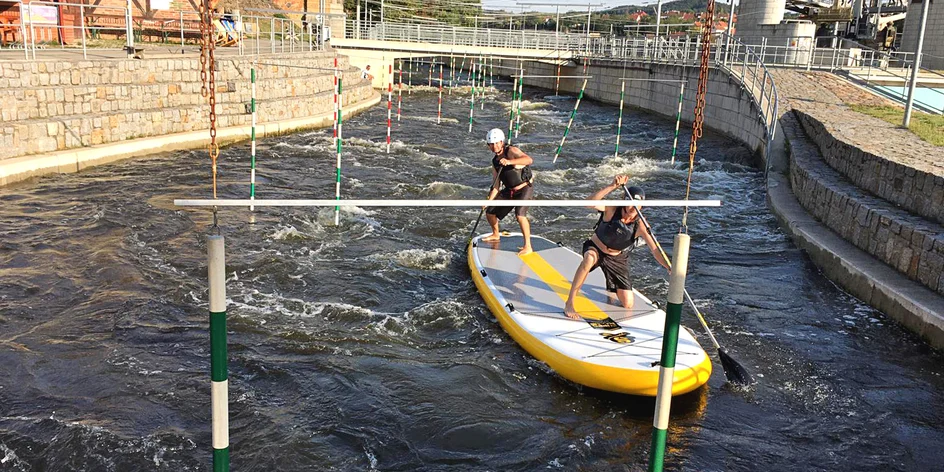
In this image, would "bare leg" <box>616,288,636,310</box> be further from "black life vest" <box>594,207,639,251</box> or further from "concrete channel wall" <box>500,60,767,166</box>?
"concrete channel wall" <box>500,60,767,166</box>

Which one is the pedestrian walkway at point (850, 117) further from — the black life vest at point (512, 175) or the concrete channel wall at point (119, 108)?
the concrete channel wall at point (119, 108)

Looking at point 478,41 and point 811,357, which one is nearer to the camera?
point 811,357

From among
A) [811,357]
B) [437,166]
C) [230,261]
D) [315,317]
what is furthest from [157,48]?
[811,357]

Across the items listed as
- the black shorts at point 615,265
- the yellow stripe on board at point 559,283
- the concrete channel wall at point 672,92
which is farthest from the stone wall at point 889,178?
the concrete channel wall at point 672,92

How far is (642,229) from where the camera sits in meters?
7.57

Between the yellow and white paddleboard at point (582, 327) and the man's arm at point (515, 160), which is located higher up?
the man's arm at point (515, 160)

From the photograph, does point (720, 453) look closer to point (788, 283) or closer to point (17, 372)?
point (788, 283)

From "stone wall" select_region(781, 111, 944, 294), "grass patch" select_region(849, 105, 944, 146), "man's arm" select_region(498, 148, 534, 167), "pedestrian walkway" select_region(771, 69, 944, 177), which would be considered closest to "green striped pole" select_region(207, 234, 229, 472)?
"man's arm" select_region(498, 148, 534, 167)

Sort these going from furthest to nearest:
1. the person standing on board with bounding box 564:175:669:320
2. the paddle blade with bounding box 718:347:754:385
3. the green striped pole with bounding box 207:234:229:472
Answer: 1. the person standing on board with bounding box 564:175:669:320
2. the paddle blade with bounding box 718:347:754:385
3. the green striped pole with bounding box 207:234:229:472

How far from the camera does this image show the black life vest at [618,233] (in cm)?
774

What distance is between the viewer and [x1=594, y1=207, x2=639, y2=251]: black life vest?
7.74 m

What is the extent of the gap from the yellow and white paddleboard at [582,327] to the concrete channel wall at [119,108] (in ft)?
24.8

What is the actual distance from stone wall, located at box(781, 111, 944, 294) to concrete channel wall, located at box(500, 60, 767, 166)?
6024 mm

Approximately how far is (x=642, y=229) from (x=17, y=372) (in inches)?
223
